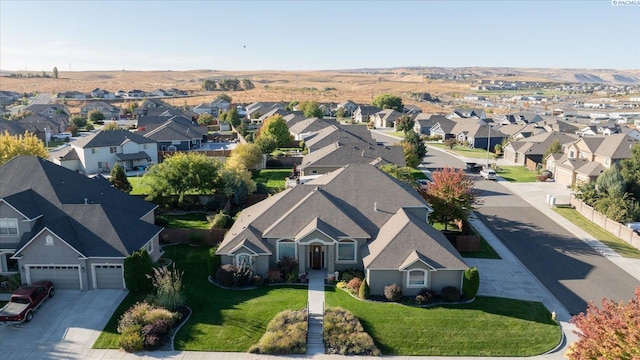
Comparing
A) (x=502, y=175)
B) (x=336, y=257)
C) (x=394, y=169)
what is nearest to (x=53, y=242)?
(x=336, y=257)

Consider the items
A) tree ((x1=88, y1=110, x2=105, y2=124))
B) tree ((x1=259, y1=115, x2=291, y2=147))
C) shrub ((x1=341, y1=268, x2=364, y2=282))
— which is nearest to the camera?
shrub ((x1=341, y1=268, x2=364, y2=282))

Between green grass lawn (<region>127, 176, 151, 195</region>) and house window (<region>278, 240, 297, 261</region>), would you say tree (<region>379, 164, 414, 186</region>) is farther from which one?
green grass lawn (<region>127, 176, 151, 195</region>)

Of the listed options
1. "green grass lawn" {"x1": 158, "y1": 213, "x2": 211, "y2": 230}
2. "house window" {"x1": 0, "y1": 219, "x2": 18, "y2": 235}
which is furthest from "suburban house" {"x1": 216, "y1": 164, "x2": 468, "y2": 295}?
"house window" {"x1": 0, "y1": 219, "x2": 18, "y2": 235}

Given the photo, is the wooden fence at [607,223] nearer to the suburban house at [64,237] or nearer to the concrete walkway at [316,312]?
the concrete walkway at [316,312]

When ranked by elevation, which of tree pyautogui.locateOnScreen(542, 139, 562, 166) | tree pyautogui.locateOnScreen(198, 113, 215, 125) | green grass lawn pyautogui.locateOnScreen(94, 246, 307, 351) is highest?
tree pyautogui.locateOnScreen(198, 113, 215, 125)

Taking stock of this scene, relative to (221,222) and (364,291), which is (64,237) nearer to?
(221,222)

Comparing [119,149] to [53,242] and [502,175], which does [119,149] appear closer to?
[53,242]

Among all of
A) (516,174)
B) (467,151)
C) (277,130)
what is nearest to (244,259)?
(277,130)
